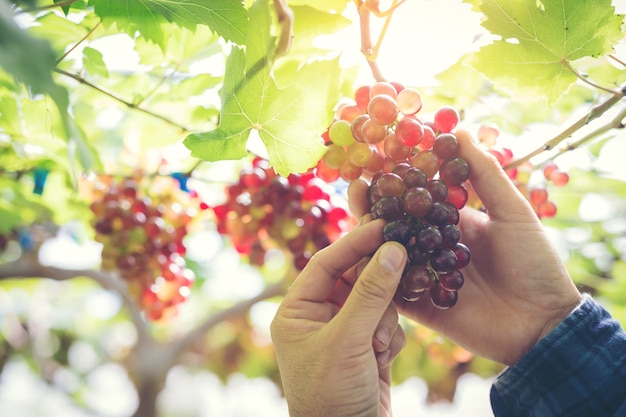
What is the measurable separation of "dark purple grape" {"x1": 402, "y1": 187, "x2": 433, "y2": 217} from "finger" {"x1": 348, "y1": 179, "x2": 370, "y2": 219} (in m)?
0.16

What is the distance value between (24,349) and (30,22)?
370cm

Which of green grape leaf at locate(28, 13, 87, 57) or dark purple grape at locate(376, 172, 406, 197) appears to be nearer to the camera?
dark purple grape at locate(376, 172, 406, 197)

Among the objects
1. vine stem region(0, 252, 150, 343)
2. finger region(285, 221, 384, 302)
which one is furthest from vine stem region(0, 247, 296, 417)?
finger region(285, 221, 384, 302)

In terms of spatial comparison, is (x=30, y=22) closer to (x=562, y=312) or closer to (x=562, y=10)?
(x=562, y=10)

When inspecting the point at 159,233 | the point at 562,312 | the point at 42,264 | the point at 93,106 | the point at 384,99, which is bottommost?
the point at 42,264

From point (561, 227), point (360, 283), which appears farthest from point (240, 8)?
point (561, 227)

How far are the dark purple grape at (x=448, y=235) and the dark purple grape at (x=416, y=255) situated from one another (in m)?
0.04

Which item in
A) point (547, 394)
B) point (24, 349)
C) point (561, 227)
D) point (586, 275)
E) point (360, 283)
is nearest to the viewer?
point (360, 283)

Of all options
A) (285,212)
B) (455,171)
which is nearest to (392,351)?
(455,171)

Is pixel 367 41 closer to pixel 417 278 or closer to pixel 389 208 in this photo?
pixel 389 208

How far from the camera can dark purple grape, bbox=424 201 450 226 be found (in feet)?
2.83

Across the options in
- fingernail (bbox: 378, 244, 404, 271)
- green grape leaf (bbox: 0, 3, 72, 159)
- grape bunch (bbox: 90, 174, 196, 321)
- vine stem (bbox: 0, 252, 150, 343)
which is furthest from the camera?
vine stem (bbox: 0, 252, 150, 343)

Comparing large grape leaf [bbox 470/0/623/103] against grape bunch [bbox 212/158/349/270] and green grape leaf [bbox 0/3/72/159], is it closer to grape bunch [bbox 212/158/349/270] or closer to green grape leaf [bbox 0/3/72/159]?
grape bunch [bbox 212/158/349/270]

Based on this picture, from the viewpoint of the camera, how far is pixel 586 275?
2270mm
